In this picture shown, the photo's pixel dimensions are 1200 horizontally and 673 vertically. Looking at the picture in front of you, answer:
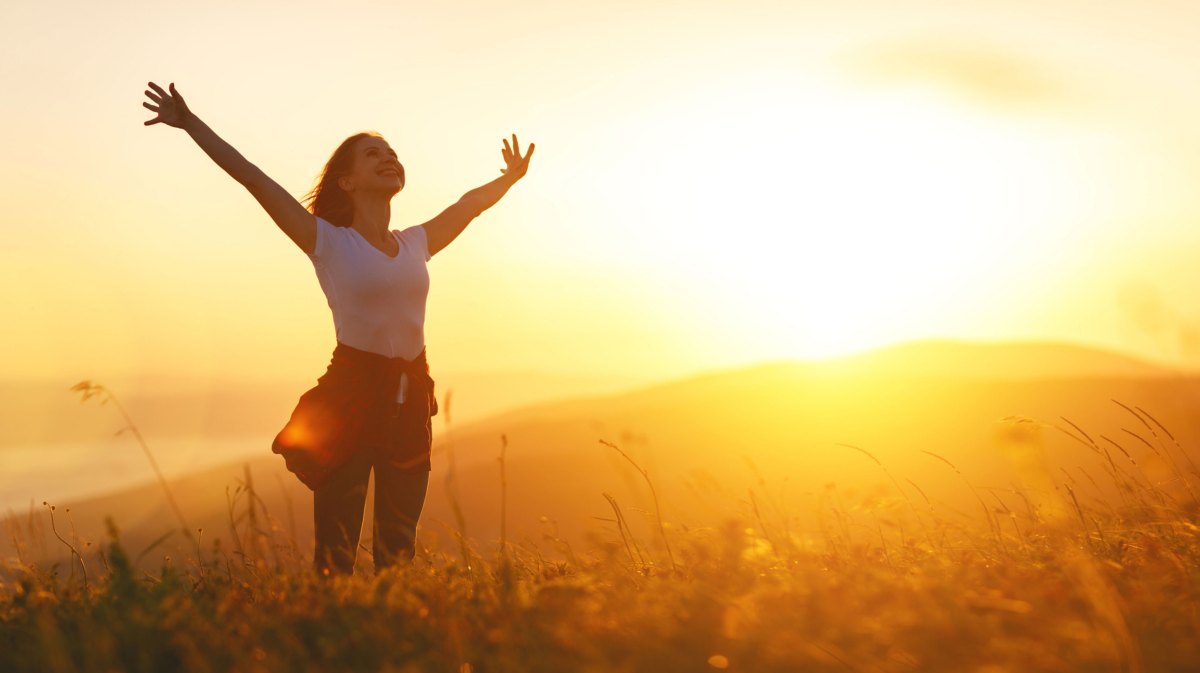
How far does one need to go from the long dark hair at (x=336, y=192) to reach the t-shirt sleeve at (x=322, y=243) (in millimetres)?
395

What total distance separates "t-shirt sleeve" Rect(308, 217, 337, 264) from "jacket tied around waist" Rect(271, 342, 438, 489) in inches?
20.0

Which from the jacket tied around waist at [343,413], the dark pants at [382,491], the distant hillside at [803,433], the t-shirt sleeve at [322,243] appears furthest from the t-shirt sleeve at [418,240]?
the distant hillside at [803,433]

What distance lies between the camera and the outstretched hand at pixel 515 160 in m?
7.22

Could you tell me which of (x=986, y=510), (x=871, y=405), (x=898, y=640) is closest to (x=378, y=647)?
(x=898, y=640)

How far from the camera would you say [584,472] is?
5759 cm

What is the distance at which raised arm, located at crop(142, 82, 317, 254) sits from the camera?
545 centimetres

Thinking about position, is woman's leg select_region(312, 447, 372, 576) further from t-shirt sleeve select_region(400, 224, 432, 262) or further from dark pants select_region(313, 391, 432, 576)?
t-shirt sleeve select_region(400, 224, 432, 262)

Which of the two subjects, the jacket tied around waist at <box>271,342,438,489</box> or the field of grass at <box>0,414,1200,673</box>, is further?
the jacket tied around waist at <box>271,342,438,489</box>

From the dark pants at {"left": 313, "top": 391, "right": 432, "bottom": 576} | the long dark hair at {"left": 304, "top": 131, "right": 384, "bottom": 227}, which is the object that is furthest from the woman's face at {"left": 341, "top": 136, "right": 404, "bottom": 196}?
the dark pants at {"left": 313, "top": 391, "right": 432, "bottom": 576}

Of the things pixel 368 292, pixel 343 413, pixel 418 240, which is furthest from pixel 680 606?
pixel 418 240

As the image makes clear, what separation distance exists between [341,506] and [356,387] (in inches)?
25.4

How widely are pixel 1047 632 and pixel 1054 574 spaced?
1.42 meters

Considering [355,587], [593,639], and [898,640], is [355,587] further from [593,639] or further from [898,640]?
[898,640]

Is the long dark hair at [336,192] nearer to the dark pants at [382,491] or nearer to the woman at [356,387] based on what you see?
the woman at [356,387]
